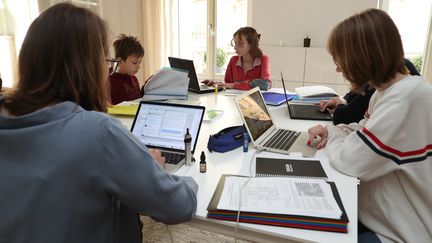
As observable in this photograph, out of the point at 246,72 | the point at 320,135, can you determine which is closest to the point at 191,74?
the point at 246,72

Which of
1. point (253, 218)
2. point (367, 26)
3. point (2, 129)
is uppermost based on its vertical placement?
point (367, 26)

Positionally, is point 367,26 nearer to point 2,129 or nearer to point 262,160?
point 262,160

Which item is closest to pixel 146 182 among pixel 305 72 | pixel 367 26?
pixel 367 26

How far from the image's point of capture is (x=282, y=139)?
5.09ft

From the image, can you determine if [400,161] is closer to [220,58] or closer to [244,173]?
[244,173]

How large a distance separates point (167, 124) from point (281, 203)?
0.63 metres

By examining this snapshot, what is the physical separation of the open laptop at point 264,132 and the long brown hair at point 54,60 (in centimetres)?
74

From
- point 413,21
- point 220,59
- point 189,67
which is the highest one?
point 413,21

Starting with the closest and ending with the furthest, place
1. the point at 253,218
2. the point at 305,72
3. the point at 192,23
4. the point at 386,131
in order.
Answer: the point at 253,218, the point at 386,131, the point at 305,72, the point at 192,23

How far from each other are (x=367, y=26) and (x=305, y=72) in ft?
9.34

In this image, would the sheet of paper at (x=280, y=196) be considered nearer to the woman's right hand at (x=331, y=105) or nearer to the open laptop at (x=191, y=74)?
the woman's right hand at (x=331, y=105)

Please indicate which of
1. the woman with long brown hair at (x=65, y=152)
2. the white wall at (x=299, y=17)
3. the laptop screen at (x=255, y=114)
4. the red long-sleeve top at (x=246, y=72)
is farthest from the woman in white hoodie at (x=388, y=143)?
the white wall at (x=299, y=17)

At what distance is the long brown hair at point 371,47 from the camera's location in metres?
1.15

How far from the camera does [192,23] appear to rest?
4.80 metres
